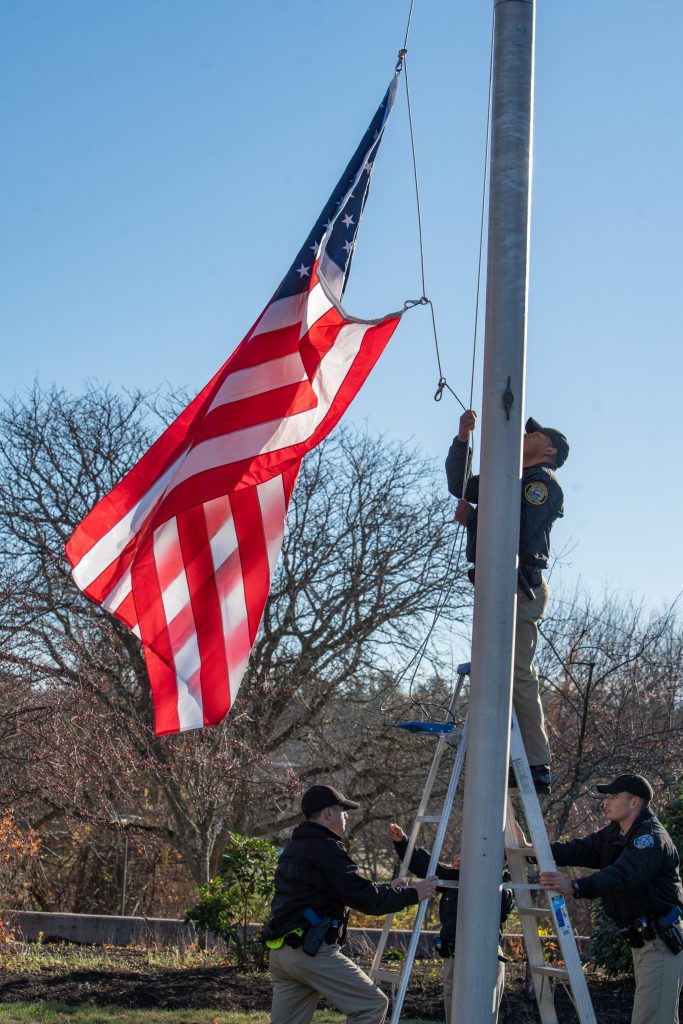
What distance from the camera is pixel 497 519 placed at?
452 centimetres

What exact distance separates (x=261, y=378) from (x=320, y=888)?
2.77 m

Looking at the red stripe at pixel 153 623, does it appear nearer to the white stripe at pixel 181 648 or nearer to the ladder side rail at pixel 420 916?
the white stripe at pixel 181 648

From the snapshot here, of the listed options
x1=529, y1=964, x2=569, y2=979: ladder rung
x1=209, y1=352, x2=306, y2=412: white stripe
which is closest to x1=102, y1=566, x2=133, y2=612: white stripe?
x1=209, y1=352, x2=306, y2=412: white stripe

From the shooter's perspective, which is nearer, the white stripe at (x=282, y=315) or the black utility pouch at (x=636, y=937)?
the black utility pouch at (x=636, y=937)

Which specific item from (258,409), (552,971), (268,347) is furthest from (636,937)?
(268,347)

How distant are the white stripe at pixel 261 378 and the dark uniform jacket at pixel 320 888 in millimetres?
2421

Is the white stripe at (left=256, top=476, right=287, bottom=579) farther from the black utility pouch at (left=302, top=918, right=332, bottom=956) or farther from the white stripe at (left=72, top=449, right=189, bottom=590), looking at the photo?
the black utility pouch at (left=302, top=918, right=332, bottom=956)

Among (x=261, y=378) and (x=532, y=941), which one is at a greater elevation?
(x=261, y=378)

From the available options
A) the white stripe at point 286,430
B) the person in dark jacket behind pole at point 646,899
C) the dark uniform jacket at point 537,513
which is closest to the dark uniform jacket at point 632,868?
the person in dark jacket behind pole at point 646,899

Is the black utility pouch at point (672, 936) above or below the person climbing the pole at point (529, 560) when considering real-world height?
below

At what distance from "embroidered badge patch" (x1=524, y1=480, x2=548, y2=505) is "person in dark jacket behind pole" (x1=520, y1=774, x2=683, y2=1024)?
5.08 ft

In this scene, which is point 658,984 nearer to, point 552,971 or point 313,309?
point 552,971

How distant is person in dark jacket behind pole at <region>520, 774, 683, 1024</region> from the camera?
17.4ft

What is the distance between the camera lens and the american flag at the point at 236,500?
224 inches
